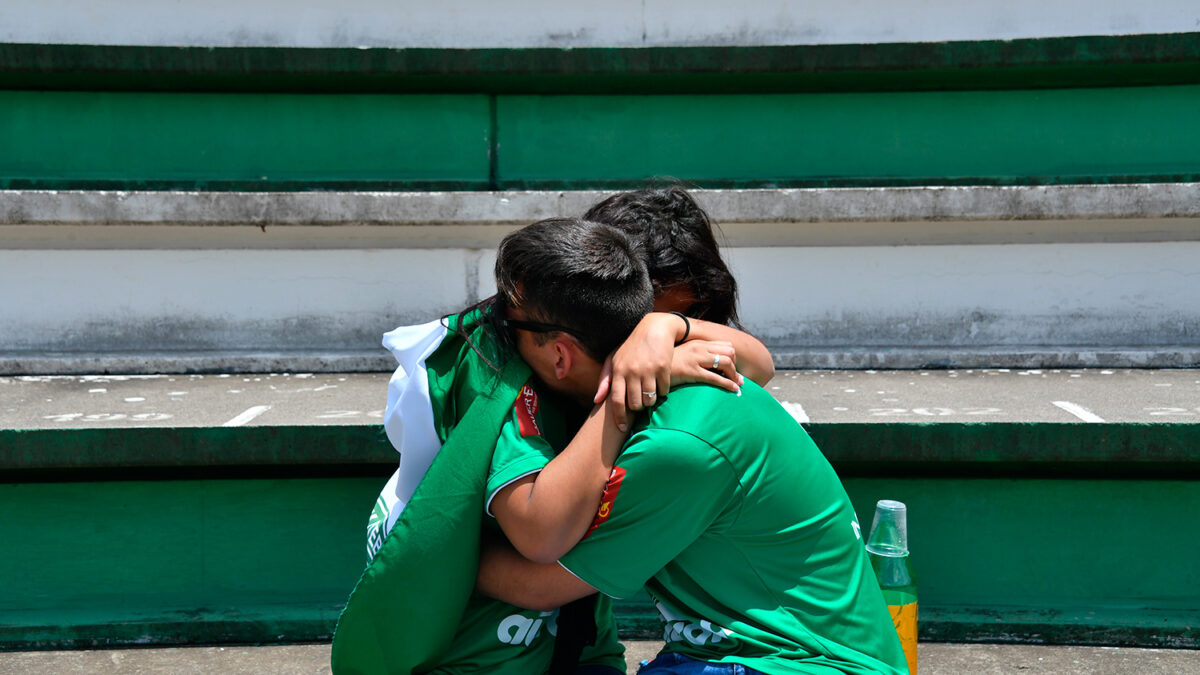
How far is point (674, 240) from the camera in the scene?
6.13 ft

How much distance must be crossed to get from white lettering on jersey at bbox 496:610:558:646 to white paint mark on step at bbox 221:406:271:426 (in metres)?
1.78

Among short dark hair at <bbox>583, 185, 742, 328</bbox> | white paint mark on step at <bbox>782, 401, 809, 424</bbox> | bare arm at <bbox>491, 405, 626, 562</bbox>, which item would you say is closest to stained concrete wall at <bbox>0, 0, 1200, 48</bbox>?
white paint mark on step at <bbox>782, 401, 809, 424</bbox>

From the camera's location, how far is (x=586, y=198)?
15.0 feet

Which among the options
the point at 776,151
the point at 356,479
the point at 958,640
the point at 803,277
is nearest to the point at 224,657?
the point at 356,479

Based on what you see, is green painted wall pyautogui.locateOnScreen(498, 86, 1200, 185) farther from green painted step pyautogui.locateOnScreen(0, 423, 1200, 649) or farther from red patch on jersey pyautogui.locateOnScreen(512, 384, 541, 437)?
red patch on jersey pyautogui.locateOnScreen(512, 384, 541, 437)

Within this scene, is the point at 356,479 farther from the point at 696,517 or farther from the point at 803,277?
the point at 803,277

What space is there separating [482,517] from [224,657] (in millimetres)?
1921

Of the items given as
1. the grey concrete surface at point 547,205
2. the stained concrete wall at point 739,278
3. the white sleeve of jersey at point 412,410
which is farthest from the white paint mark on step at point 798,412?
the white sleeve of jersey at point 412,410

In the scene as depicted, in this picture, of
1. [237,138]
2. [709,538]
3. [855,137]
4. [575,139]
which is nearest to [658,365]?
[709,538]

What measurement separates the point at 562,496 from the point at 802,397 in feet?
8.32

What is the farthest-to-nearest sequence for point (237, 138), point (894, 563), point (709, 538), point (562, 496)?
point (237, 138) → point (894, 563) → point (709, 538) → point (562, 496)

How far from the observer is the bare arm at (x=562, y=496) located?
1381mm

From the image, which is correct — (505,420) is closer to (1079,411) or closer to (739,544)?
(739,544)

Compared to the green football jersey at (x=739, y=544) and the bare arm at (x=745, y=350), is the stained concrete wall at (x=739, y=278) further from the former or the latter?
the green football jersey at (x=739, y=544)
